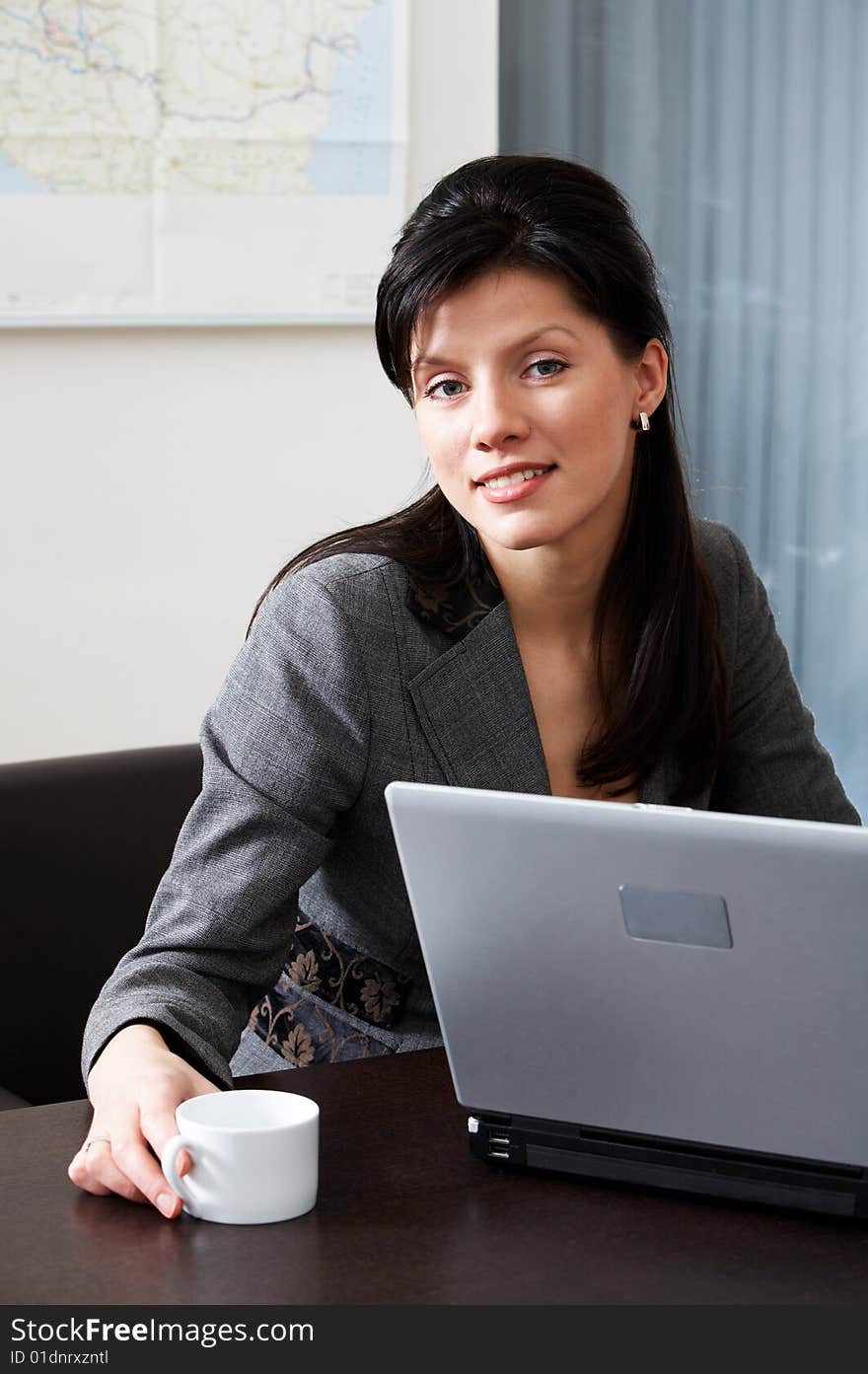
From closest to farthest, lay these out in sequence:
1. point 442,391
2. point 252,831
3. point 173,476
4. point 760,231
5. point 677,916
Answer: point 677,916, point 252,831, point 442,391, point 173,476, point 760,231

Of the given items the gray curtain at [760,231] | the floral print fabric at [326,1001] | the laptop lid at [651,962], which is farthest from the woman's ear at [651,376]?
the gray curtain at [760,231]

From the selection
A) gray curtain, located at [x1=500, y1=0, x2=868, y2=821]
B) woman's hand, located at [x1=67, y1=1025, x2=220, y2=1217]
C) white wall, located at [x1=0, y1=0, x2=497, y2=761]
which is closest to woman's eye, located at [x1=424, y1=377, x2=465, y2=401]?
woman's hand, located at [x1=67, y1=1025, x2=220, y2=1217]

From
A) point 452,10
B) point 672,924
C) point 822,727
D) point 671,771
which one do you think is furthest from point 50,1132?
point 822,727

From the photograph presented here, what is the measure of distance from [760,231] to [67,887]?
7.37ft

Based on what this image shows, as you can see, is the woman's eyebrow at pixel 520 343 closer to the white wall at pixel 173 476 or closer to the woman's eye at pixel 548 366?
the woman's eye at pixel 548 366

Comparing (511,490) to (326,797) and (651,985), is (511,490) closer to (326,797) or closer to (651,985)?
(326,797)

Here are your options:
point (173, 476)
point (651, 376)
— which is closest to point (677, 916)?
point (651, 376)

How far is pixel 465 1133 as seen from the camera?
104 cm

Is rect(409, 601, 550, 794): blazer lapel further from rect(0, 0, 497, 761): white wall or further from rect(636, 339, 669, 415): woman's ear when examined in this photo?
rect(0, 0, 497, 761): white wall

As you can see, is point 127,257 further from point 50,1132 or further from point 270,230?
point 50,1132

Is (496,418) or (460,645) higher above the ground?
(496,418)

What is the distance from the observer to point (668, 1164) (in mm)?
958

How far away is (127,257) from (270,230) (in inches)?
9.6

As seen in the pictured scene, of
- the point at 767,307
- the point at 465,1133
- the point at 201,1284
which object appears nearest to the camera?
the point at 201,1284
